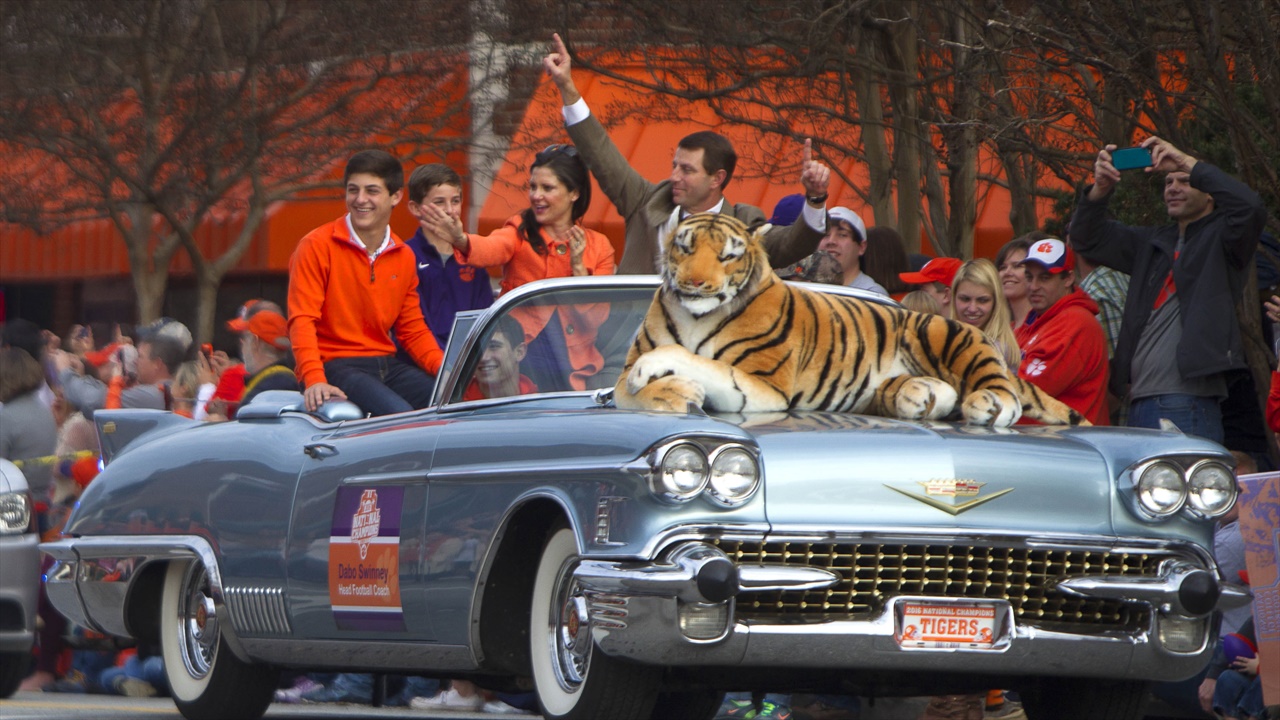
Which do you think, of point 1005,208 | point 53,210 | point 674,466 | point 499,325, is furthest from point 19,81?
point 674,466

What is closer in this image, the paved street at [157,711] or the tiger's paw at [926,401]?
the tiger's paw at [926,401]

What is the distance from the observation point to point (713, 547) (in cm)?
506

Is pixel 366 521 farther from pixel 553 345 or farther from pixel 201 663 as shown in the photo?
pixel 201 663

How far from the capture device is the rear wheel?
5.78 meters

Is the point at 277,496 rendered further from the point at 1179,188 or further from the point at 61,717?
the point at 1179,188

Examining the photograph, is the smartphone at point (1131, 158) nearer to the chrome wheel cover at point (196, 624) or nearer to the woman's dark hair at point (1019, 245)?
the woman's dark hair at point (1019, 245)

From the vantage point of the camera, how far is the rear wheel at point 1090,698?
5777 mm

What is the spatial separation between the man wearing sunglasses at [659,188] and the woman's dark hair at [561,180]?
0.48 ft

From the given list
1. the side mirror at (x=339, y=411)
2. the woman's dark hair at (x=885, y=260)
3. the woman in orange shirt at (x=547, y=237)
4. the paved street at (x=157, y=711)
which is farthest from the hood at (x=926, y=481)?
the woman's dark hair at (x=885, y=260)

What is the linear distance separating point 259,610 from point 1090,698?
9.20ft

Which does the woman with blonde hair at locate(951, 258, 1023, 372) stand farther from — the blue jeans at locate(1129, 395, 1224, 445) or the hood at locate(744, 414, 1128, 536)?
the hood at locate(744, 414, 1128, 536)

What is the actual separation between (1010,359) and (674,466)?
9.41 feet

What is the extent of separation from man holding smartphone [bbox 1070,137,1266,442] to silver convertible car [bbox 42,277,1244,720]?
223 centimetres

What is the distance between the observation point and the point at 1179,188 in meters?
8.22
